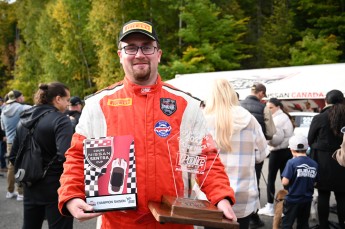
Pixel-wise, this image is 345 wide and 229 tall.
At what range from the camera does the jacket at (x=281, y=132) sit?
6.26 metres

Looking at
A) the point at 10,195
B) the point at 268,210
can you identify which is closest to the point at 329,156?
the point at 268,210

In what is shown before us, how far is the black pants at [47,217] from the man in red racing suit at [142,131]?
171cm

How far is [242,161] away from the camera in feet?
11.8

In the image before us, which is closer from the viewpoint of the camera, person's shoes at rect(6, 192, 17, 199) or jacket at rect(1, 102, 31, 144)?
person's shoes at rect(6, 192, 17, 199)

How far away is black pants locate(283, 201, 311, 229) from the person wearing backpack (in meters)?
2.68

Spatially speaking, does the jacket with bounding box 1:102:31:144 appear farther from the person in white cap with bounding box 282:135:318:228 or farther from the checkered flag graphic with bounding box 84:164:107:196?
the checkered flag graphic with bounding box 84:164:107:196

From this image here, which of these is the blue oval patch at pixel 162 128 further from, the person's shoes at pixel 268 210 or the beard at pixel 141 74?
the person's shoes at pixel 268 210

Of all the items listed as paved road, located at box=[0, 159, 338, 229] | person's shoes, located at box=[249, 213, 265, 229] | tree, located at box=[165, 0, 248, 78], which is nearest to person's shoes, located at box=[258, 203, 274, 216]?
paved road, located at box=[0, 159, 338, 229]

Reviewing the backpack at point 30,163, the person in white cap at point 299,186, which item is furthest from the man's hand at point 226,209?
the person in white cap at point 299,186

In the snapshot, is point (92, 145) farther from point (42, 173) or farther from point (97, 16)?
point (97, 16)

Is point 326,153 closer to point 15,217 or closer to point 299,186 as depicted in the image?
point 299,186

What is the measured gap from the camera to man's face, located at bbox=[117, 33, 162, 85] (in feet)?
7.20

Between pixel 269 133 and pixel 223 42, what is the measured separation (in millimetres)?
22523

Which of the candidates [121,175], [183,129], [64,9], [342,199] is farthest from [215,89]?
[64,9]
